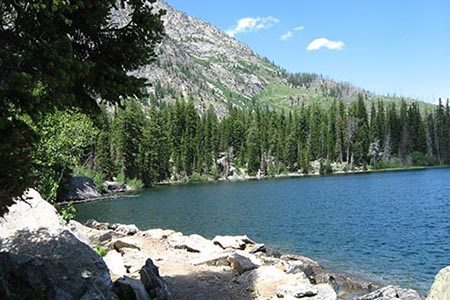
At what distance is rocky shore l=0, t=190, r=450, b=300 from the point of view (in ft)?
26.5

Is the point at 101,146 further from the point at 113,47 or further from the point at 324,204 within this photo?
the point at 113,47

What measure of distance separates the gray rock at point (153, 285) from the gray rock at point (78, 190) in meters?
51.5

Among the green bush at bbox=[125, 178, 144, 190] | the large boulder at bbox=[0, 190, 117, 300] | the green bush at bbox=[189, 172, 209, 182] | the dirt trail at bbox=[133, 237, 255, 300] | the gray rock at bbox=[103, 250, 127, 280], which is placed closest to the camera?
the large boulder at bbox=[0, 190, 117, 300]

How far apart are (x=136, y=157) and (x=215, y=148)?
3739 centimetres

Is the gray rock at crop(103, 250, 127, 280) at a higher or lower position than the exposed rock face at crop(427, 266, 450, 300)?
lower

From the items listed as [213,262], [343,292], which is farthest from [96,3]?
[343,292]

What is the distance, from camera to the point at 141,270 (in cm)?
1112

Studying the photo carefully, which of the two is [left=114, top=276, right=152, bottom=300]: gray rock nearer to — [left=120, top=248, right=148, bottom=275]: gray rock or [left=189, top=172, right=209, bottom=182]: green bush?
[left=120, top=248, right=148, bottom=275]: gray rock

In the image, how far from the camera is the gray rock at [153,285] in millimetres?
10215

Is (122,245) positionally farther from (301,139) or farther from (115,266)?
(301,139)

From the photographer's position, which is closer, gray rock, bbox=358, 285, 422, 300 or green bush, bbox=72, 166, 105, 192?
gray rock, bbox=358, 285, 422, 300

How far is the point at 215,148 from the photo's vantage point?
12850 centimetres

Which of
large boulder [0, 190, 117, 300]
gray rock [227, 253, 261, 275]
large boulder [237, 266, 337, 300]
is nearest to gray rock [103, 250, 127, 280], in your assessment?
large boulder [0, 190, 117, 300]

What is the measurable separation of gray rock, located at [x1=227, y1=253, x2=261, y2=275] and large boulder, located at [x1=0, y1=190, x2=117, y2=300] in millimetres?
7323
